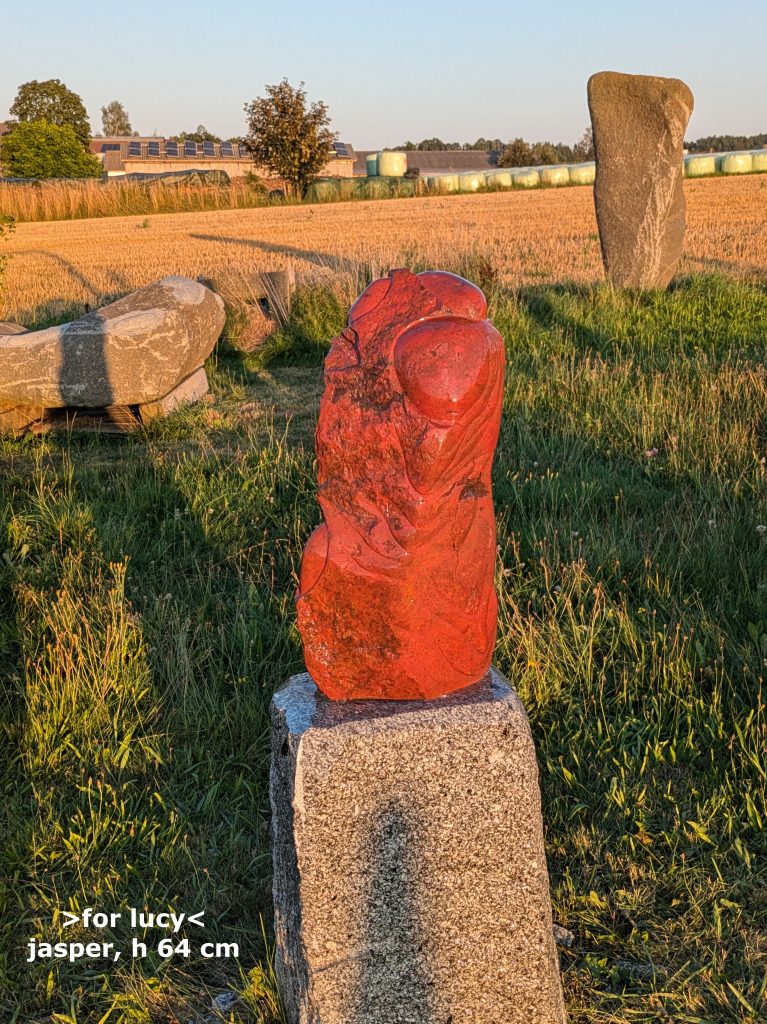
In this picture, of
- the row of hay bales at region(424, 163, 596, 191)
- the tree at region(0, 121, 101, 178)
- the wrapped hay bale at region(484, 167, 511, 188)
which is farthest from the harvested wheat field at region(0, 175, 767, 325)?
the tree at region(0, 121, 101, 178)

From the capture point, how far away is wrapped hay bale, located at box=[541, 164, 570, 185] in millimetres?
35138

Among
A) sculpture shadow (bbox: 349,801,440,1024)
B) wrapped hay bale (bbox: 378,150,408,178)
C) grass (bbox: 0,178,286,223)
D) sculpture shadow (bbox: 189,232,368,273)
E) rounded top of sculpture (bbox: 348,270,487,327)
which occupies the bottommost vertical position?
sculpture shadow (bbox: 349,801,440,1024)

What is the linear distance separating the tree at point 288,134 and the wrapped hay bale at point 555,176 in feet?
28.2

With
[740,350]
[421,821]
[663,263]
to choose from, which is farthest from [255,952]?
[663,263]

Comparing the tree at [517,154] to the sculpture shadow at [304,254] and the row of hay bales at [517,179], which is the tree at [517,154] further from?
the sculpture shadow at [304,254]

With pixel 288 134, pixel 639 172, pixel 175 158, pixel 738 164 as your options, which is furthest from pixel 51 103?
pixel 639 172

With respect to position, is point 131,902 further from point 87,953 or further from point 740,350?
point 740,350

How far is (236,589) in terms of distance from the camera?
3.95 metres

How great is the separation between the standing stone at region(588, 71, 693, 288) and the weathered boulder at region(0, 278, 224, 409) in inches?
181

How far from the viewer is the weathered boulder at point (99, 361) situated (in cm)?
597

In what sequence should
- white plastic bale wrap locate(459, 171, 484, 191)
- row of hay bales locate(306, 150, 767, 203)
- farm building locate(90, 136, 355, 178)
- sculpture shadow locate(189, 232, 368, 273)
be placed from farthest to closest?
farm building locate(90, 136, 355, 178)
white plastic bale wrap locate(459, 171, 484, 191)
row of hay bales locate(306, 150, 767, 203)
sculpture shadow locate(189, 232, 368, 273)

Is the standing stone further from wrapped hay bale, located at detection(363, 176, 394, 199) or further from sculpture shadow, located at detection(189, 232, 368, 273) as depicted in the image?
wrapped hay bale, located at detection(363, 176, 394, 199)

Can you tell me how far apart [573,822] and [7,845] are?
167cm

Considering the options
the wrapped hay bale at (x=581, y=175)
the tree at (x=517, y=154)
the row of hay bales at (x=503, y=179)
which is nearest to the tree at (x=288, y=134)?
the row of hay bales at (x=503, y=179)
